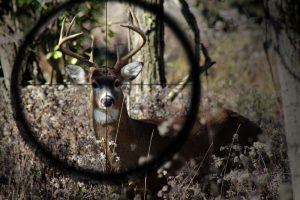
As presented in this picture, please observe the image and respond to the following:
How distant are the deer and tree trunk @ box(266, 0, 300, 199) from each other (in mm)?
1639

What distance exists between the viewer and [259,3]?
1166 cm

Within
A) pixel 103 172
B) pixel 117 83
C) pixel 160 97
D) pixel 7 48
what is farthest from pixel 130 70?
pixel 7 48

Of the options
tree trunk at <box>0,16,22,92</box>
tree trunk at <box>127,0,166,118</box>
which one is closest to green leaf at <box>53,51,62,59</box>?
tree trunk at <box>0,16,22,92</box>

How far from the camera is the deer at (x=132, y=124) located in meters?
6.49

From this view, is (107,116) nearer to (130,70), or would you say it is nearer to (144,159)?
(144,159)

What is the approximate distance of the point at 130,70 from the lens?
724cm

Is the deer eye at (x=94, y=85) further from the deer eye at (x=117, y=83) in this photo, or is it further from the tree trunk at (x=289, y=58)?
the tree trunk at (x=289, y=58)

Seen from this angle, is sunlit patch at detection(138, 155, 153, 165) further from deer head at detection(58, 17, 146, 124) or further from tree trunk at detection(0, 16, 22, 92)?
tree trunk at detection(0, 16, 22, 92)

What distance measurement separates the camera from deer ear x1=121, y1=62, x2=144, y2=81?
23.6ft

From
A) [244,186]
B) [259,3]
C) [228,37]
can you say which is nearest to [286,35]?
[244,186]

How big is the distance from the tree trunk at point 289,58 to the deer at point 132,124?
5.38ft

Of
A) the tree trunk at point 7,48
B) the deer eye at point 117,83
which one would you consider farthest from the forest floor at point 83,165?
the tree trunk at point 7,48

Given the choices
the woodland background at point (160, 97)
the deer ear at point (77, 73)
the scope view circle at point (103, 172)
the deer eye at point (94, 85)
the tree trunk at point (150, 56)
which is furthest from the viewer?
the tree trunk at point (150, 56)

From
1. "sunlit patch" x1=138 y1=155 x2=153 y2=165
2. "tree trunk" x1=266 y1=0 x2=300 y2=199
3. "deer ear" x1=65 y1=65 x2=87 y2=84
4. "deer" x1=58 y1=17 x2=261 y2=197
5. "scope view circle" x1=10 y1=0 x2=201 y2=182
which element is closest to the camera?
"tree trunk" x1=266 y1=0 x2=300 y2=199
